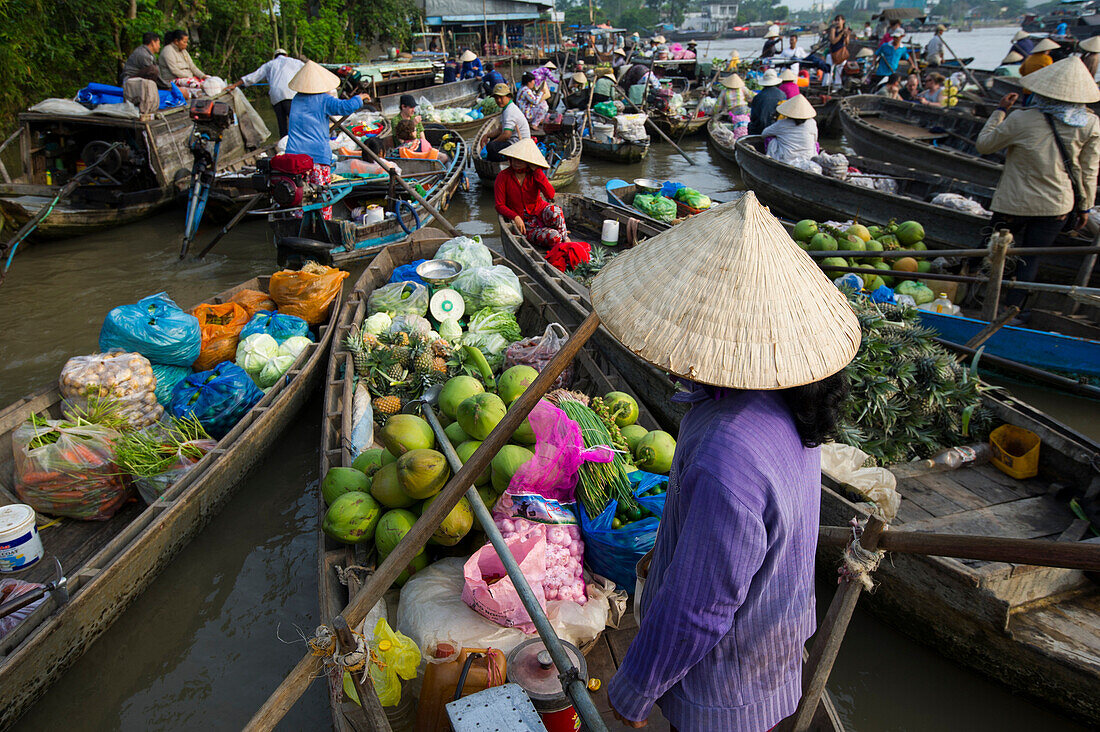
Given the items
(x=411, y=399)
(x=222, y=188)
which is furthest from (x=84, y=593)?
(x=222, y=188)

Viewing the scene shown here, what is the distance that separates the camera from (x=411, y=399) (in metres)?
4.34

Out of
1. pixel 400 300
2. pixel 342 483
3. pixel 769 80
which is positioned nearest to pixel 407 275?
pixel 400 300

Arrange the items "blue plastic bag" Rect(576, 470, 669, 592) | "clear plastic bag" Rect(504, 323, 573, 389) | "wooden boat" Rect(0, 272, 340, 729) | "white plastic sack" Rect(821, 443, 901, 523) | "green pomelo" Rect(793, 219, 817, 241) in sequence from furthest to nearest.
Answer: "green pomelo" Rect(793, 219, 817, 241)
"clear plastic bag" Rect(504, 323, 573, 389)
"white plastic sack" Rect(821, 443, 901, 523)
"wooden boat" Rect(0, 272, 340, 729)
"blue plastic bag" Rect(576, 470, 669, 592)

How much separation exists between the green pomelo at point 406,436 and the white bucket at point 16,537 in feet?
6.96

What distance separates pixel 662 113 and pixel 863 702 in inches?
615

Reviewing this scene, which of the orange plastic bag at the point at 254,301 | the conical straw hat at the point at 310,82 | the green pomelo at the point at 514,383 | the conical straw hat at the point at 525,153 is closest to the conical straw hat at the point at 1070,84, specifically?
the conical straw hat at the point at 525,153

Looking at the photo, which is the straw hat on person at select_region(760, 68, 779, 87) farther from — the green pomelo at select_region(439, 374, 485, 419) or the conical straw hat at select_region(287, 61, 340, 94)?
the green pomelo at select_region(439, 374, 485, 419)

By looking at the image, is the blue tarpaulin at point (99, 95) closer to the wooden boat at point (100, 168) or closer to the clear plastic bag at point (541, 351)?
the wooden boat at point (100, 168)

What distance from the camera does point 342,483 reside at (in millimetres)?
3096

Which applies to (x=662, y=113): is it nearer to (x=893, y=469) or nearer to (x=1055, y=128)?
(x=1055, y=128)

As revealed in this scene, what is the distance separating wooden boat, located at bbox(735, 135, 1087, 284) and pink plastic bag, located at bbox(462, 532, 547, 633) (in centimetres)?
684

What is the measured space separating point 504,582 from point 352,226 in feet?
21.4

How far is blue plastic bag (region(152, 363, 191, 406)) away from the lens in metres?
4.52

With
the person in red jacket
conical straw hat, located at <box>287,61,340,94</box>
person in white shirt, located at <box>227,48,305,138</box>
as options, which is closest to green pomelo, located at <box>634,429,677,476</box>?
the person in red jacket
